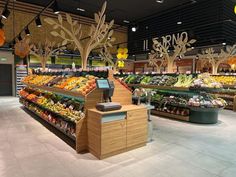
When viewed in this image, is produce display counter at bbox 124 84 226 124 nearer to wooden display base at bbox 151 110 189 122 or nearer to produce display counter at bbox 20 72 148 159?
wooden display base at bbox 151 110 189 122

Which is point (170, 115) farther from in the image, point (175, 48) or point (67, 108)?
point (67, 108)

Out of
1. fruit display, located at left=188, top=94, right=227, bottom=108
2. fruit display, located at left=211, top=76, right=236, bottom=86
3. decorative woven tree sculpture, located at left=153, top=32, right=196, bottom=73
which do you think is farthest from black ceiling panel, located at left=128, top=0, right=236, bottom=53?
fruit display, located at left=188, top=94, right=227, bottom=108

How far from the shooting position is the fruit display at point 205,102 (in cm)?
597

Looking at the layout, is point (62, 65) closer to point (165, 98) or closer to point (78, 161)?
point (165, 98)

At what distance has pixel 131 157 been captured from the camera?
3590 mm

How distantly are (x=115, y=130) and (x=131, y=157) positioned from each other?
0.59m

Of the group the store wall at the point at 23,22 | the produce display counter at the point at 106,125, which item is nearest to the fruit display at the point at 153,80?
the produce display counter at the point at 106,125

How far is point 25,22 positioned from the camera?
1299 centimetres

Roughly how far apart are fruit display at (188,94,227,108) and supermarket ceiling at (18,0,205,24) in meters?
6.57

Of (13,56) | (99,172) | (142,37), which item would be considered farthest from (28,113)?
(142,37)

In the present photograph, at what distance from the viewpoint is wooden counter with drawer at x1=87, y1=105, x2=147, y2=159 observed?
344 cm

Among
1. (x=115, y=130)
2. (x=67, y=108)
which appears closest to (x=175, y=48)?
(x=67, y=108)

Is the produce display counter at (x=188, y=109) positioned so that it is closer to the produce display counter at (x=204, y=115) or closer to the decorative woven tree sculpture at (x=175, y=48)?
the produce display counter at (x=204, y=115)

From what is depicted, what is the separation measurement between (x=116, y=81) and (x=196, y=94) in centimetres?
365
